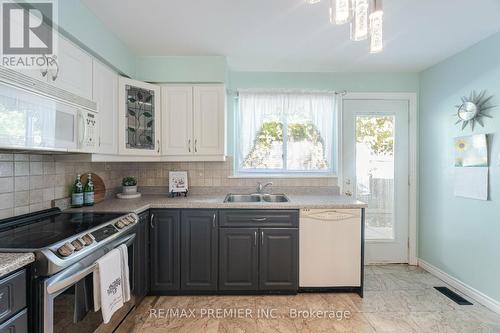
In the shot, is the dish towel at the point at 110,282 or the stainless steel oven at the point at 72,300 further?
the dish towel at the point at 110,282

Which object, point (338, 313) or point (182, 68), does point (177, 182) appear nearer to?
point (182, 68)

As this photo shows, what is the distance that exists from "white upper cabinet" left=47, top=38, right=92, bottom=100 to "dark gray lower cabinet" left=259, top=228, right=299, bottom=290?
6.21 feet

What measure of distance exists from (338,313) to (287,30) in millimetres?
2483

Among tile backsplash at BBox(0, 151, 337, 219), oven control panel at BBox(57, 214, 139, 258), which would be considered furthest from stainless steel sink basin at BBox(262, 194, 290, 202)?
oven control panel at BBox(57, 214, 139, 258)

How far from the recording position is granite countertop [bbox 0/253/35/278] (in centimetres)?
110

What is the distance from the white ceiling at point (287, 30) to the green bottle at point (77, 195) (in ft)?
4.63

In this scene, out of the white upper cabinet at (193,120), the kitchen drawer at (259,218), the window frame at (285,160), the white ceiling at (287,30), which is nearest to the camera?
the white ceiling at (287,30)

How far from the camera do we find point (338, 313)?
226cm

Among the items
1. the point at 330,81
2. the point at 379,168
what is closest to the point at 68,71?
the point at 330,81

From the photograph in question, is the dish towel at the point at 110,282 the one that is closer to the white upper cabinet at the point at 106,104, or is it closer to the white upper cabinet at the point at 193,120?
the white upper cabinet at the point at 106,104

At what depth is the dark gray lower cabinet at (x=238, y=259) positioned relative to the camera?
2.49m

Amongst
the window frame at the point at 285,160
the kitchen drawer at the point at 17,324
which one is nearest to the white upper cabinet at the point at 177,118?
the window frame at the point at 285,160

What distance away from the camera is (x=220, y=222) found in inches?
98.0

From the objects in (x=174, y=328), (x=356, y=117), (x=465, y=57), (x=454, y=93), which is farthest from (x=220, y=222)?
(x=465, y=57)
